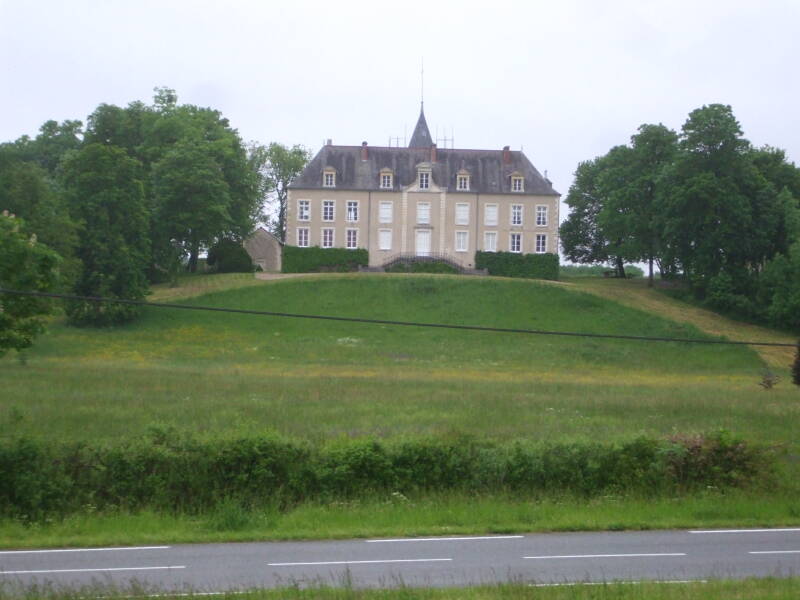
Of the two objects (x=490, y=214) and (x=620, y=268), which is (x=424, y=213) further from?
(x=620, y=268)

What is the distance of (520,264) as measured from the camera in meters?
76.4

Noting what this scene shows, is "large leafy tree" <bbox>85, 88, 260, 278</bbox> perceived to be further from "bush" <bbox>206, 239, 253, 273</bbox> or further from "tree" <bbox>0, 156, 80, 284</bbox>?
"tree" <bbox>0, 156, 80, 284</bbox>

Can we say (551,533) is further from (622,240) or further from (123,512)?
(622,240)

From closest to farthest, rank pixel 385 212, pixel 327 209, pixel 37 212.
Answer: pixel 37 212 → pixel 385 212 → pixel 327 209

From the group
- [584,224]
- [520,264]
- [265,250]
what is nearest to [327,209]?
[265,250]

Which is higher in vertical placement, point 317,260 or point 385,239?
point 385,239

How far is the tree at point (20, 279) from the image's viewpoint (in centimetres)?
3562

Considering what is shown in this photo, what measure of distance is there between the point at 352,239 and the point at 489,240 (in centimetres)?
1185

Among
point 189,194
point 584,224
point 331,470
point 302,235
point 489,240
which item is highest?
point 189,194

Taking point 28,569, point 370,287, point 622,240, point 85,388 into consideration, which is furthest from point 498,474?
point 622,240

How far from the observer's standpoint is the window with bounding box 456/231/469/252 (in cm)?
7838

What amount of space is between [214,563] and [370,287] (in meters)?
55.7

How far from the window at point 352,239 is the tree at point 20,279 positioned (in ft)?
138

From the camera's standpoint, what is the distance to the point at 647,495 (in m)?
16.8
